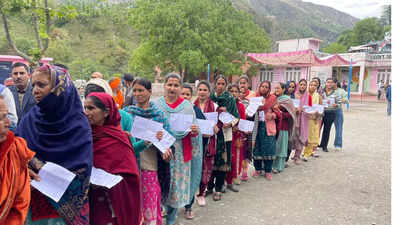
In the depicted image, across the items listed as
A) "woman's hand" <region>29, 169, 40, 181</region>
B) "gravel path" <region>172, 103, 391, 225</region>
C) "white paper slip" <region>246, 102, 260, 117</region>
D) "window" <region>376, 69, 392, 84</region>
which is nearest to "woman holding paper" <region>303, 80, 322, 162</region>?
"gravel path" <region>172, 103, 391, 225</region>

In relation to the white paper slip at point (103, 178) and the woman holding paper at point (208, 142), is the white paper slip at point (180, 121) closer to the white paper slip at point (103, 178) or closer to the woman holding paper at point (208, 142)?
the woman holding paper at point (208, 142)

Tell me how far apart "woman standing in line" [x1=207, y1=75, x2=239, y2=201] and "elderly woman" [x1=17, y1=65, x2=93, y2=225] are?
2411 millimetres

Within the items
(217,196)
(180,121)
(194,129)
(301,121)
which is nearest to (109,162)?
(180,121)

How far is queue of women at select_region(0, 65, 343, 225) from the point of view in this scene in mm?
1544

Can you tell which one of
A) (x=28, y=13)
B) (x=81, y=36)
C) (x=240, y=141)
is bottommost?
(x=240, y=141)

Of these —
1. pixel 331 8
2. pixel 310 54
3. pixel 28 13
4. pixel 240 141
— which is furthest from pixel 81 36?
pixel 331 8

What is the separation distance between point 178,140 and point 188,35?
1713 centimetres

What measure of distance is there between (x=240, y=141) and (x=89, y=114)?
286cm

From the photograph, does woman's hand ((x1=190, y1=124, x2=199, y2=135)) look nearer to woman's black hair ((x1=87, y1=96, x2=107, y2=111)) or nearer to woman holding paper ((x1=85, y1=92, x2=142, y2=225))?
woman holding paper ((x1=85, y1=92, x2=142, y2=225))

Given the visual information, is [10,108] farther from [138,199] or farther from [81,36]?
[81,36]

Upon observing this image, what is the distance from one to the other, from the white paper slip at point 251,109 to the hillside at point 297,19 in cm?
8357

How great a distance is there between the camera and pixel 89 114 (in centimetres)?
185

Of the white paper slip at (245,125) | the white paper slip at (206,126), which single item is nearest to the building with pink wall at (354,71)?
the white paper slip at (245,125)

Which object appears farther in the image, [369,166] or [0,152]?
[369,166]
